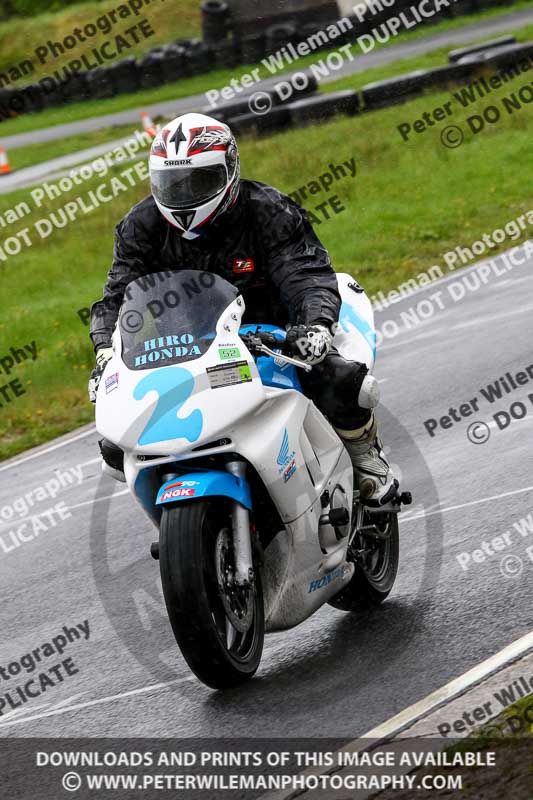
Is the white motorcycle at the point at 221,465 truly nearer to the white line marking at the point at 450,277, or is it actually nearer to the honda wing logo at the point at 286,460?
the honda wing logo at the point at 286,460

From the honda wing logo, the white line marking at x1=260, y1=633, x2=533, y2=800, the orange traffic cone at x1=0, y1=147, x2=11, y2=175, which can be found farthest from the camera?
the orange traffic cone at x1=0, y1=147, x2=11, y2=175

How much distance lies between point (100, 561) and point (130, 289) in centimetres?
280

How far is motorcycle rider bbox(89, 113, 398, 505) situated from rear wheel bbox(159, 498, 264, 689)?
725 mm

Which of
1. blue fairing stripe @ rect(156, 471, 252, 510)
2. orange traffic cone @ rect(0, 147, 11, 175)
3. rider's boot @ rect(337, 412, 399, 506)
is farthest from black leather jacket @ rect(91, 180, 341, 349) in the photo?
orange traffic cone @ rect(0, 147, 11, 175)

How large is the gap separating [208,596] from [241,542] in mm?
263

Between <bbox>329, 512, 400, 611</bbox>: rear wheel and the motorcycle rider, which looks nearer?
the motorcycle rider

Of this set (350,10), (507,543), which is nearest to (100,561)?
(507,543)

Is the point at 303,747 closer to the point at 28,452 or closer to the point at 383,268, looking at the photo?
the point at 28,452

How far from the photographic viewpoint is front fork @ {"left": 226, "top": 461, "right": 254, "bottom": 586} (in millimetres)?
4746

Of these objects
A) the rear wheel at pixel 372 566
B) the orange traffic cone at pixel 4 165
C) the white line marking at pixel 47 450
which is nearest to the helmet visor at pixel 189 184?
the rear wheel at pixel 372 566

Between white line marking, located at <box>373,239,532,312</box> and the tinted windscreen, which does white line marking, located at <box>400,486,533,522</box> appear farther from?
white line marking, located at <box>373,239,532,312</box>

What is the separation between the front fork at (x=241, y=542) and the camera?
187 inches

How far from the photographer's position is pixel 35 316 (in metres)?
17.6

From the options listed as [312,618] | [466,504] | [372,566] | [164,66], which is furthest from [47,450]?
[164,66]
